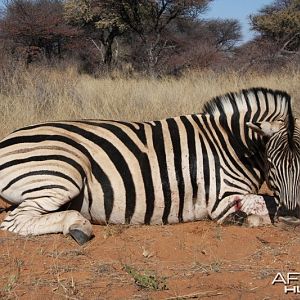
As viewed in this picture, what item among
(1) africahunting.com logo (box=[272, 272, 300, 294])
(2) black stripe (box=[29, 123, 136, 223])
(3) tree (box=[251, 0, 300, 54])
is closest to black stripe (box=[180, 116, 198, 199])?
(2) black stripe (box=[29, 123, 136, 223])

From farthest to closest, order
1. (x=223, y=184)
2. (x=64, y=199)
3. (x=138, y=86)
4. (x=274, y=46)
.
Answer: (x=274, y=46) → (x=138, y=86) → (x=223, y=184) → (x=64, y=199)

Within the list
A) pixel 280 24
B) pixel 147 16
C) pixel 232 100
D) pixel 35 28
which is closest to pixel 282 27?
pixel 280 24

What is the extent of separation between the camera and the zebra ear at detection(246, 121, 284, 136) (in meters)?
3.79

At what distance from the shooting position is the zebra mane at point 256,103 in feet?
13.4

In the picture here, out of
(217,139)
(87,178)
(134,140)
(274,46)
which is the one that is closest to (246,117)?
(217,139)

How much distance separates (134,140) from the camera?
4094 mm

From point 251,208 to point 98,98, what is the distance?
5.50 metres

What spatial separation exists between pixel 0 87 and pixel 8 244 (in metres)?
6.12

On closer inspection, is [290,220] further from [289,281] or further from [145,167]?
[145,167]

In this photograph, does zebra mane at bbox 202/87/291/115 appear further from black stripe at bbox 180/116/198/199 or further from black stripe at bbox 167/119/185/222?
black stripe at bbox 167/119/185/222

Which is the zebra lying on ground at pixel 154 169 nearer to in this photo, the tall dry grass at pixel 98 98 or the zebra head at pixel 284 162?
the zebra head at pixel 284 162

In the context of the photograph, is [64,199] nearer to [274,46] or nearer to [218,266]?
[218,266]

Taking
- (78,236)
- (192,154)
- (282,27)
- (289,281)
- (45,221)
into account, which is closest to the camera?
(289,281)

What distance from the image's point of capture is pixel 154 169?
398cm
